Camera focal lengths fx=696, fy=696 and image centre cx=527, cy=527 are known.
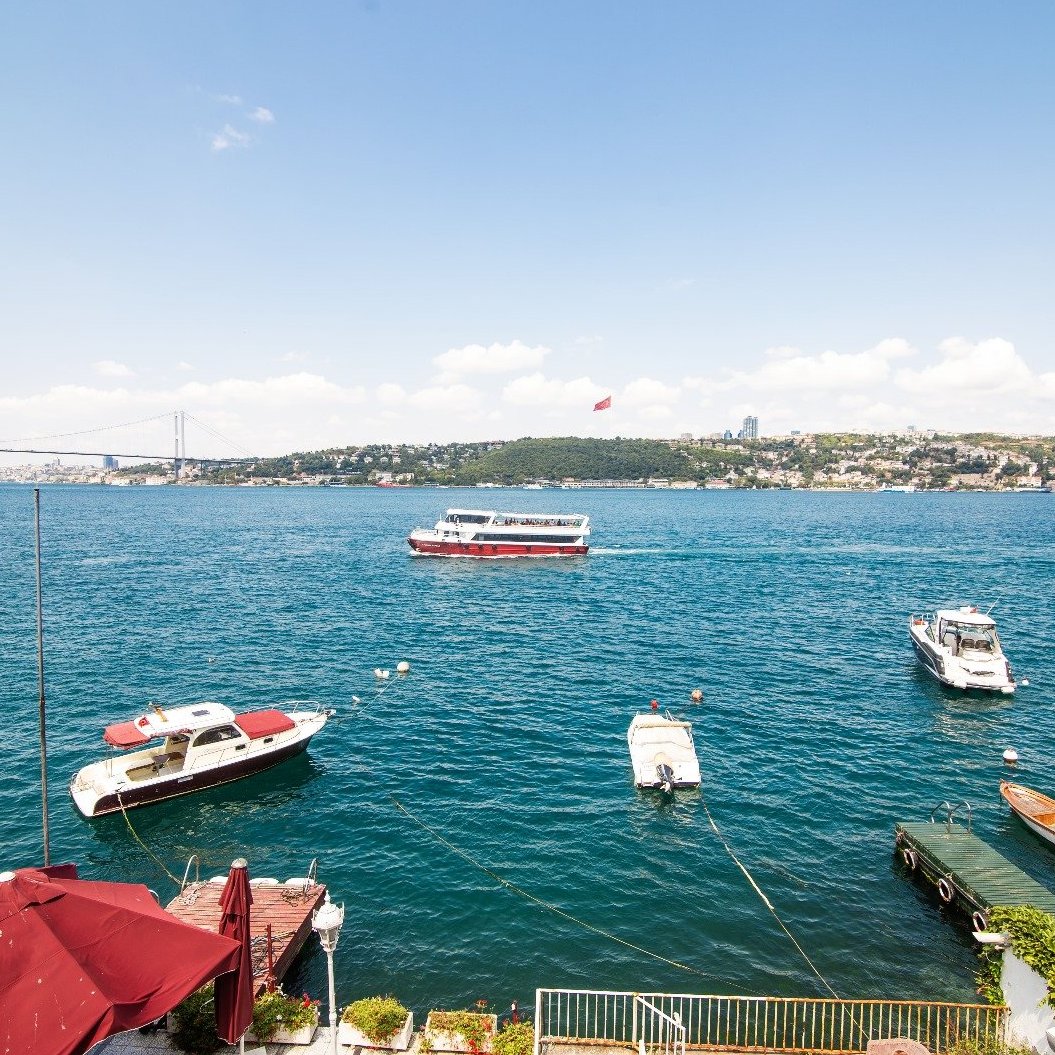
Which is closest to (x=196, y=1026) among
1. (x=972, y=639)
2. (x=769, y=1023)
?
(x=769, y=1023)

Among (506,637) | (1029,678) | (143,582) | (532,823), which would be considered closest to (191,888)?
(532,823)

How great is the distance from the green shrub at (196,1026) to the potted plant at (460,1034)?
4.38m

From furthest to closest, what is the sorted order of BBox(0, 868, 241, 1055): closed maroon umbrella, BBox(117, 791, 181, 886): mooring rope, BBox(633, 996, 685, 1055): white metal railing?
1. BBox(117, 791, 181, 886): mooring rope
2. BBox(633, 996, 685, 1055): white metal railing
3. BBox(0, 868, 241, 1055): closed maroon umbrella

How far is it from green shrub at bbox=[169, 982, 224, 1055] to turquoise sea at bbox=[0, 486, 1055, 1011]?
16.5 ft

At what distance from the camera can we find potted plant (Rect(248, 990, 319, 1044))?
48.0 ft

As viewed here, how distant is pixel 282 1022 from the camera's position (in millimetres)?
14742

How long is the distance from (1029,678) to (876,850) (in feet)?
97.8

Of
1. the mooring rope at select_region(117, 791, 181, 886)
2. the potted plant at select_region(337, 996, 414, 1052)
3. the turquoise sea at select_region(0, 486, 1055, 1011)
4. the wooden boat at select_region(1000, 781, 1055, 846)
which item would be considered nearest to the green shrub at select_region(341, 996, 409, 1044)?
the potted plant at select_region(337, 996, 414, 1052)

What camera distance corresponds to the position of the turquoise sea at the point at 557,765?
2114 cm

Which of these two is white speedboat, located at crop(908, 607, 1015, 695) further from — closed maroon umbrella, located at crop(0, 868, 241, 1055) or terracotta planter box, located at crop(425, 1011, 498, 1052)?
closed maroon umbrella, located at crop(0, 868, 241, 1055)

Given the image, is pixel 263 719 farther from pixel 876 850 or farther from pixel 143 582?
Answer: pixel 143 582

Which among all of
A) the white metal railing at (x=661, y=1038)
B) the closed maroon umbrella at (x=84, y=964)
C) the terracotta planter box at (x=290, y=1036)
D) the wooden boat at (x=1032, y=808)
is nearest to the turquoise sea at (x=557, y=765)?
the wooden boat at (x=1032, y=808)

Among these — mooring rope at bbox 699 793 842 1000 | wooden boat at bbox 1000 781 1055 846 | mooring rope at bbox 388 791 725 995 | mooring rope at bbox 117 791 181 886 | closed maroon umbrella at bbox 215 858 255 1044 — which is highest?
closed maroon umbrella at bbox 215 858 255 1044

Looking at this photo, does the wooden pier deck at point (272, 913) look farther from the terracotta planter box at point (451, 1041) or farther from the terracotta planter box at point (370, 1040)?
the terracotta planter box at point (451, 1041)
